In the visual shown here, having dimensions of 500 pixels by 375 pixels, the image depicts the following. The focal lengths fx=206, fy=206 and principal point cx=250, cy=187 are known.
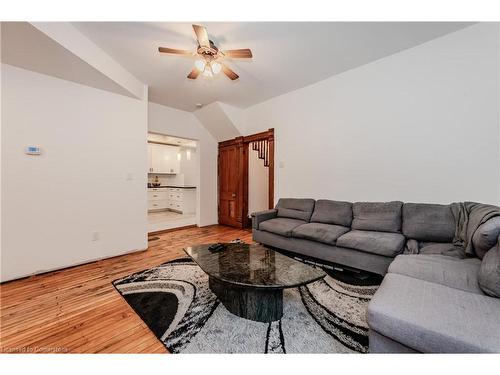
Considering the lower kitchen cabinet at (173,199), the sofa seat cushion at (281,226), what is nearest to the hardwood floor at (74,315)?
the sofa seat cushion at (281,226)

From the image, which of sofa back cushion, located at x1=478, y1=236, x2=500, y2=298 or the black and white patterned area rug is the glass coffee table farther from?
sofa back cushion, located at x1=478, y1=236, x2=500, y2=298

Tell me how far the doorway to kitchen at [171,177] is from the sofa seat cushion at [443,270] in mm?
5991

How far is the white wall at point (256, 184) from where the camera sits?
16.7 ft

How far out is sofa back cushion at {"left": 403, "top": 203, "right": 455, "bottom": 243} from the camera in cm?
216

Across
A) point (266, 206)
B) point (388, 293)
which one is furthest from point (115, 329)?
point (266, 206)

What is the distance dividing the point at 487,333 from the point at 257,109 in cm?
434

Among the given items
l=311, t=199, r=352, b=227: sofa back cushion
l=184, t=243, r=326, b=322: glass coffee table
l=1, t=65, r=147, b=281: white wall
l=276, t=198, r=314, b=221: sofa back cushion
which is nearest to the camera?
l=184, t=243, r=326, b=322: glass coffee table

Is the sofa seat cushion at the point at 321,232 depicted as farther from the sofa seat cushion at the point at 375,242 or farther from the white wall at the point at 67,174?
the white wall at the point at 67,174

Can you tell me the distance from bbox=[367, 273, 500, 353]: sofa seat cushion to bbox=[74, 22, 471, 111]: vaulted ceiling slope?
2.48 metres

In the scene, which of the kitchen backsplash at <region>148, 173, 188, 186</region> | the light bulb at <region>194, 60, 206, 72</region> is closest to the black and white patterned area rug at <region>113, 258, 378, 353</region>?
the light bulb at <region>194, 60, 206, 72</region>

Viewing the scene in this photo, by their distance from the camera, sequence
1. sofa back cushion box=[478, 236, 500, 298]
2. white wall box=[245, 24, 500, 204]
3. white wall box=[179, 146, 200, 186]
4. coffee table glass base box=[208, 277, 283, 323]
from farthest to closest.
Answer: white wall box=[179, 146, 200, 186] → white wall box=[245, 24, 500, 204] → coffee table glass base box=[208, 277, 283, 323] → sofa back cushion box=[478, 236, 500, 298]

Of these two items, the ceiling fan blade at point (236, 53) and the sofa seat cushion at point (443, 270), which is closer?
the sofa seat cushion at point (443, 270)

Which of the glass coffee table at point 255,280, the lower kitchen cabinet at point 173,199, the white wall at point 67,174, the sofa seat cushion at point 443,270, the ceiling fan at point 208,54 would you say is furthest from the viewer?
the lower kitchen cabinet at point 173,199

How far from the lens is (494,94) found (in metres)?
2.12
